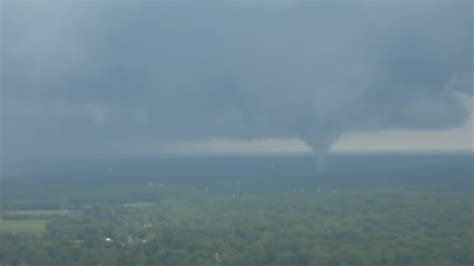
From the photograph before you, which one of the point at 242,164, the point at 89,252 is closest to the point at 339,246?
the point at 89,252

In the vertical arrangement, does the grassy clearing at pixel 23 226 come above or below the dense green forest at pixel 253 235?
above

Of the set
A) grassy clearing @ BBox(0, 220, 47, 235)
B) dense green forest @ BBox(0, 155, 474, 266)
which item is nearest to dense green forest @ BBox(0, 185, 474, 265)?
dense green forest @ BBox(0, 155, 474, 266)

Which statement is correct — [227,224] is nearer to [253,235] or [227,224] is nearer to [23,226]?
[253,235]

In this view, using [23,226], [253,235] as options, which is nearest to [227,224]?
[253,235]

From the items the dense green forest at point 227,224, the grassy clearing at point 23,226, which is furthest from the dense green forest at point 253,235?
the grassy clearing at point 23,226

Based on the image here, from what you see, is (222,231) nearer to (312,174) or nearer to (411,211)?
→ (411,211)

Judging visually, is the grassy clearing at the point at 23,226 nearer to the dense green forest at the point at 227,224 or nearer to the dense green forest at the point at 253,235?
the dense green forest at the point at 227,224
